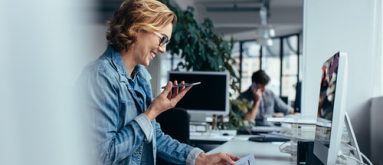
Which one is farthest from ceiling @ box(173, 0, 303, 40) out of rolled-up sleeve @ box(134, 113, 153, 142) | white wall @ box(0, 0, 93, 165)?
white wall @ box(0, 0, 93, 165)

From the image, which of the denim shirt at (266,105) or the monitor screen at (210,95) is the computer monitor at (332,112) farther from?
the denim shirt at (266,105)

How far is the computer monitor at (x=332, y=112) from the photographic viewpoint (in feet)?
3.84

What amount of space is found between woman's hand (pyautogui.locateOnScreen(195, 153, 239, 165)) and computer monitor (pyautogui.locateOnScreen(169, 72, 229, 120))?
2167 mm

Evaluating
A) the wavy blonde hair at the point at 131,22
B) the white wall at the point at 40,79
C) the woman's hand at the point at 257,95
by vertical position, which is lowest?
the woman's hand at the point at 257,95

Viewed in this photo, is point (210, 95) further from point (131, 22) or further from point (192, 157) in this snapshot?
point (131, 22)

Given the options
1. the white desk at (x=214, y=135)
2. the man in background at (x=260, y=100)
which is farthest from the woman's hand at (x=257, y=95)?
the white desk at (x=214, y=135)

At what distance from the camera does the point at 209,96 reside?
3.74m

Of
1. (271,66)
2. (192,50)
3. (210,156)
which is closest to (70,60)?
(210,156)

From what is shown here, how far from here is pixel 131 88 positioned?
1.39m

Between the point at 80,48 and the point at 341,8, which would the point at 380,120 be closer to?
the point at 341,8

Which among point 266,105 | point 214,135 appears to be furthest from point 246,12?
point 214,135

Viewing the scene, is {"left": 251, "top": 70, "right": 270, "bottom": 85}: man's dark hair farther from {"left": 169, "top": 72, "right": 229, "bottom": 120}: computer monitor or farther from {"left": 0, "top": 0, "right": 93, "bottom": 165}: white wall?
{"left": 0, "top": 0, "right": 93, "bottom": 165}: white wall

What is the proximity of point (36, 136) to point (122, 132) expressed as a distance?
878 mm

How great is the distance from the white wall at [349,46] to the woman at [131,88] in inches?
40.4
